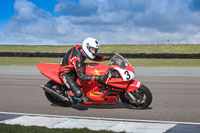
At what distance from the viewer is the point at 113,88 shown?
22.2ft

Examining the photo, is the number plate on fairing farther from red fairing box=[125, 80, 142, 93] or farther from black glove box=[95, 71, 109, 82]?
black glove box=[95, 71, 109, 82]

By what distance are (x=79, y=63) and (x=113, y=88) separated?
3.02 feet

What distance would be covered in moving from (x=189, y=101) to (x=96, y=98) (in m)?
2.71

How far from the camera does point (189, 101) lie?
8094mm

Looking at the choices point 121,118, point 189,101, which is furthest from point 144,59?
point 121,118

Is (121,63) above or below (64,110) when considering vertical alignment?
above

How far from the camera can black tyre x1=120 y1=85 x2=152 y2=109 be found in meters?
6.75

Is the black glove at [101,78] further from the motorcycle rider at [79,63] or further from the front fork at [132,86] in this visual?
the front fork at [132,86]

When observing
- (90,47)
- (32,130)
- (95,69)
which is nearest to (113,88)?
(95,69)

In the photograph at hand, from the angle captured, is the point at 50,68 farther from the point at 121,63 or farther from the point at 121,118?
the point at 121,118

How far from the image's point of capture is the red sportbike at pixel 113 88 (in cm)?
672

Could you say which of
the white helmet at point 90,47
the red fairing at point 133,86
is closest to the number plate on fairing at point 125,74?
the red fairing at point 133,86

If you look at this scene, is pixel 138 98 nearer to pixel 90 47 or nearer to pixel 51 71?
pixel 90 47

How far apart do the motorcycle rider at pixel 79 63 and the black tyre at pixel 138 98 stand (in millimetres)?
768
